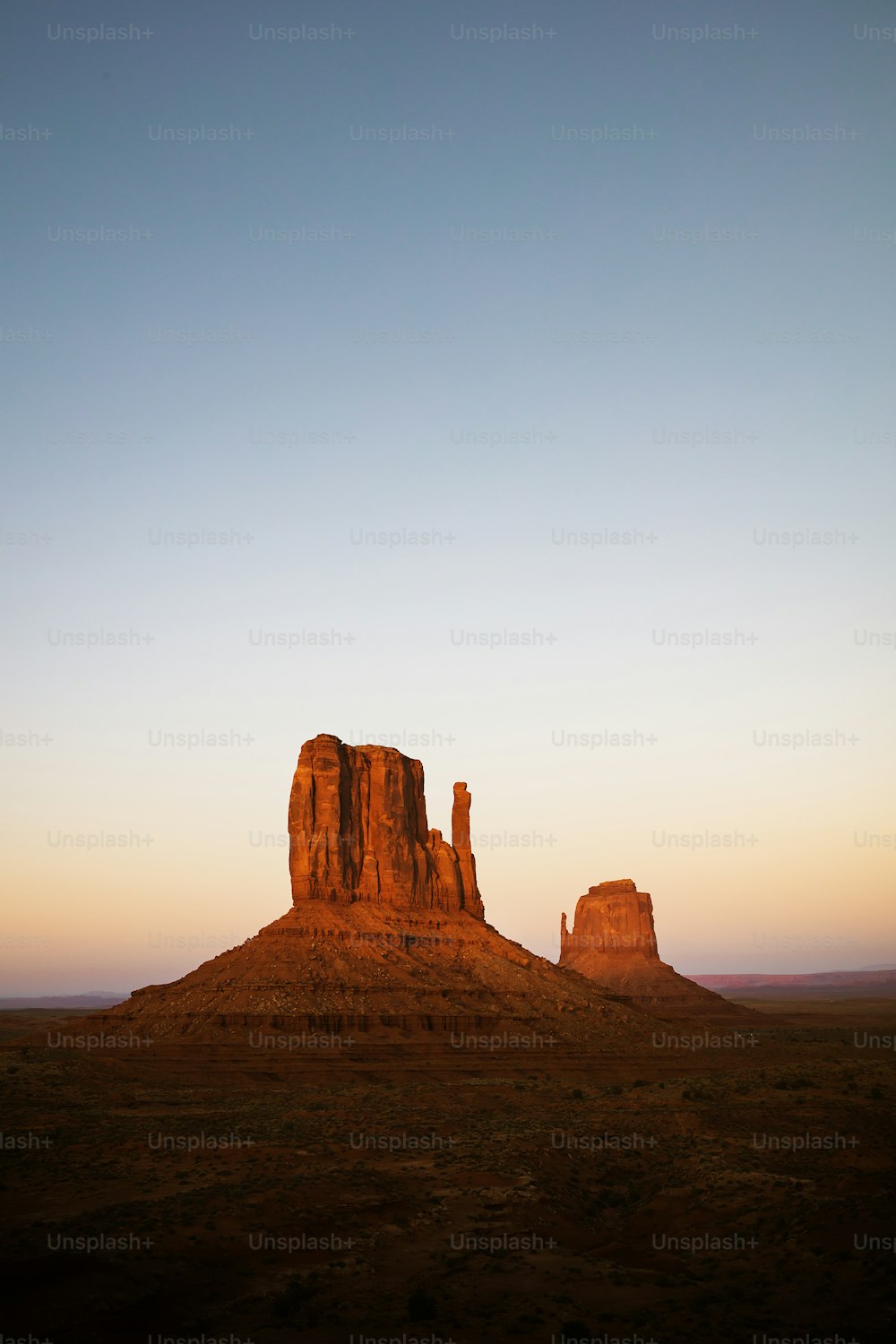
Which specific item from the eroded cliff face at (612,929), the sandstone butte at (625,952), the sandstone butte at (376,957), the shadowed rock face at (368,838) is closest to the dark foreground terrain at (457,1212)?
the sandstone butte at (376,957)

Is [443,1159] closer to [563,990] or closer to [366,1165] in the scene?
[366,1165]

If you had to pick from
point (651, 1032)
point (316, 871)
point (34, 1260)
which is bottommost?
point (651, 1032)

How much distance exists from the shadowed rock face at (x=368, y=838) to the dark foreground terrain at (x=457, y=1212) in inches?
1487

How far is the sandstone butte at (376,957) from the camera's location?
261ft

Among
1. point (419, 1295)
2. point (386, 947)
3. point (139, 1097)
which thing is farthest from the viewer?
point (386, 947)

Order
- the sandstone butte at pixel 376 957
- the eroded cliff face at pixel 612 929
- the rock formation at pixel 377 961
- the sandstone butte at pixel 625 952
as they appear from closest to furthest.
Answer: the rock formation at pixel 377 961
the sandstone butte at pixel 376 957
the sandstone butte at pixel 625 952
the eroded cliff face at pixel 612 929

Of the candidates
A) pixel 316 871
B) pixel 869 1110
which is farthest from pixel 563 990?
pixel 869 1110

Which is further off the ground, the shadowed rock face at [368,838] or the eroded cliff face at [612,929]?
the shadowed rock face at [368,838]

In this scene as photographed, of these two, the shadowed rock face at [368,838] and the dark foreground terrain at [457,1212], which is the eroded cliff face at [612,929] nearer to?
the shadowed rock face at [368,838]

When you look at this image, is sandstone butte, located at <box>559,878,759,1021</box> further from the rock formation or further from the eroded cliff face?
the rock formation

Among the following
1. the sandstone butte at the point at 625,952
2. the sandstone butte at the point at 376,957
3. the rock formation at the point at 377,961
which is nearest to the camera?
the rock formation at the point at 377,961

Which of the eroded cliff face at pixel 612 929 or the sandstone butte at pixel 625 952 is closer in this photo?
the sandstone butte at pixel 625 952

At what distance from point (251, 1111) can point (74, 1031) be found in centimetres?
3962

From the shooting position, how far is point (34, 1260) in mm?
25078
